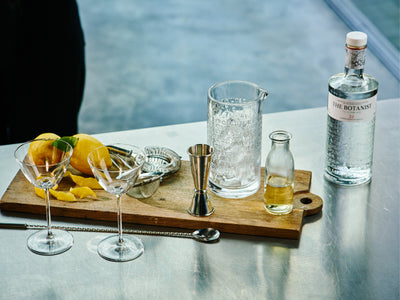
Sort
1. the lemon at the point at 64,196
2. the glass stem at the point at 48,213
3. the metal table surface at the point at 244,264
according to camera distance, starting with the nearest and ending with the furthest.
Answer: the metal table surface at the point at 244,264 < the glass stem at the point at 48,213 < the lemon at the point at 64,196

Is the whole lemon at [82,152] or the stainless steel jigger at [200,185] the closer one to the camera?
the stainless steel jigger at [200,185]

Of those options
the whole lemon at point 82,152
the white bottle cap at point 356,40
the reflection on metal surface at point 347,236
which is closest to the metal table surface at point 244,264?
the reflection on metal surface at point 347,236

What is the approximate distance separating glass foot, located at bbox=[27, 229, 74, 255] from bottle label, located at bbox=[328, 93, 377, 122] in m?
0.57

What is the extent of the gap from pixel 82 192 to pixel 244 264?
38 centimetres

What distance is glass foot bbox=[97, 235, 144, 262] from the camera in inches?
41.2

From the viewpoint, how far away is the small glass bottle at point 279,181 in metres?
1.13

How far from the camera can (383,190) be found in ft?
4.09

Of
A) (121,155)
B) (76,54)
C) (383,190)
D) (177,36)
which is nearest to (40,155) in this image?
(121,155)

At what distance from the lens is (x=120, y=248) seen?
1068mm

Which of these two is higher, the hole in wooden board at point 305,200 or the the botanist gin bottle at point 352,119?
the the botanist gin bottle at point 352,119

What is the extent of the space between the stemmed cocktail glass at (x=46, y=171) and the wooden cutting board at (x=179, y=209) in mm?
71

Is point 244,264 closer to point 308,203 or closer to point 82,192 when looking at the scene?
point 308,203

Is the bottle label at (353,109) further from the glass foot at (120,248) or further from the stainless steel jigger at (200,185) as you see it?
the glass foot at (120,248)

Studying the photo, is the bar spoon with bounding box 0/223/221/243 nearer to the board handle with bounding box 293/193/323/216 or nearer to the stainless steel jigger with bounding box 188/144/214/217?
the stainless steel jigger with bounding box 188/144/214/217
